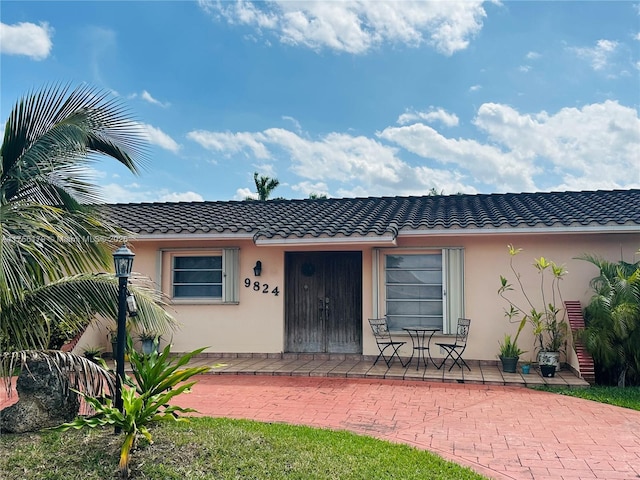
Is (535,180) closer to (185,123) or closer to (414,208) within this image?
(414,208)

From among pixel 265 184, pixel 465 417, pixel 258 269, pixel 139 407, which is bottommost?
pixel 465 417

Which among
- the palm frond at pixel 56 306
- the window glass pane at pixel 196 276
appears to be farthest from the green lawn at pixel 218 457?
the window glass pane at pixel 196 276

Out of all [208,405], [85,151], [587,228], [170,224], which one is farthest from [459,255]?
[85,151]

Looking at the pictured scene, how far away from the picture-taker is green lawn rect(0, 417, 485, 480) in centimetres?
422

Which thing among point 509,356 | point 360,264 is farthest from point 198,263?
point 509,356

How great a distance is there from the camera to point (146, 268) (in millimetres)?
10992

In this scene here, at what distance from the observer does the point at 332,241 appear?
9.54 m

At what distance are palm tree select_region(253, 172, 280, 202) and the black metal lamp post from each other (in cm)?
2063

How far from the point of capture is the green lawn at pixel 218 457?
4.22 metres

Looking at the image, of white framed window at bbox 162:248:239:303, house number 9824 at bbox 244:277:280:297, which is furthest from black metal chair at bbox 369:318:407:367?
white framed window at bbox 162:248:239:303

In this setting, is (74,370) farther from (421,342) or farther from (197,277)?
(421,342)

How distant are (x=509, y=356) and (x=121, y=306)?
6890mm

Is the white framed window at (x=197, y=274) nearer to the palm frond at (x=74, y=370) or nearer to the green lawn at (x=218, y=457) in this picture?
the palm frond at (x=74, y=370)

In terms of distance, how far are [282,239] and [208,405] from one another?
375 cm
